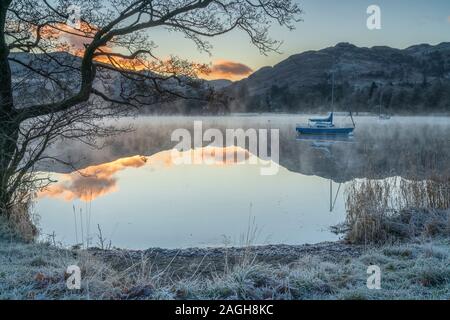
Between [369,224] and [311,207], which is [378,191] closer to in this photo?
[369,224]

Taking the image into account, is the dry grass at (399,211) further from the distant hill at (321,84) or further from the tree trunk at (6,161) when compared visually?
the tree trunk at (6,161)

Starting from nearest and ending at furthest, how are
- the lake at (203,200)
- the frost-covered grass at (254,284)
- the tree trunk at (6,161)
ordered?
the frost-covered grass at (254,284), the tree trunk at (6,161), the lake at (203,200)

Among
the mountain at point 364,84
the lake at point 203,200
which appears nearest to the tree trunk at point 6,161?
the lake at point 203,200

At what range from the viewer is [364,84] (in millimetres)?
103188

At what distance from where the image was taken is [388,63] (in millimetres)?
118625

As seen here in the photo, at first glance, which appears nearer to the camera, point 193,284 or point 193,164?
point 193,284

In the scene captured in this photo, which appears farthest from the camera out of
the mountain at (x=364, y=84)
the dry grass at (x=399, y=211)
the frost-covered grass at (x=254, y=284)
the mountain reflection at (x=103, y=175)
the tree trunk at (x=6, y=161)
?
the mountain at (x=364, y=84)

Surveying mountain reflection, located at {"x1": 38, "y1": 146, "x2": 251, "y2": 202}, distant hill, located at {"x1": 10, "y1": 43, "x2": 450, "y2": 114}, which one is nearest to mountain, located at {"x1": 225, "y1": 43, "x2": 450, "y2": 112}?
distant hill, located at {"x1": 10, "y1": 43, "x2": 450, "y2": 114}

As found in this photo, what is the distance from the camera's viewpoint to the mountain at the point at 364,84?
82.0 meters

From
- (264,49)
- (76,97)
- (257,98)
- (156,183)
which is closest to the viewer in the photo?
(76,97)

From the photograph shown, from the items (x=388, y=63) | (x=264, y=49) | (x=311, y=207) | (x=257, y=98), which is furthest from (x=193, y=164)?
(x=388, y=63)

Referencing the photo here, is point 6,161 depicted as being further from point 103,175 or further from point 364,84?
point 364,84

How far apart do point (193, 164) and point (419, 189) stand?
52.4 feet

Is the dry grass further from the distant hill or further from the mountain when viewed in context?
the mountain
